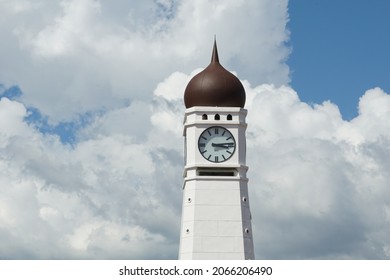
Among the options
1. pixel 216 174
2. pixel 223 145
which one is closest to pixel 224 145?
pixel 223 145

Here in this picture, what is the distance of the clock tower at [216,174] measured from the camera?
78000 mm

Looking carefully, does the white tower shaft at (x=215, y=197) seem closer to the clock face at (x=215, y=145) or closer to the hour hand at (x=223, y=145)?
the clock face at (x=215, y=145)

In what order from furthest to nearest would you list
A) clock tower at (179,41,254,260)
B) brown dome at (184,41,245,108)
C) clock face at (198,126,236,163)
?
brown dome at (184,41,245,108), clock face at (198,126,236,163), clock tower at (179,41,254,260)

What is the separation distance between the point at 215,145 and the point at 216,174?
2211 millimetres

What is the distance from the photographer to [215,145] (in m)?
79.5

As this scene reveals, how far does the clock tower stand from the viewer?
78.0 m

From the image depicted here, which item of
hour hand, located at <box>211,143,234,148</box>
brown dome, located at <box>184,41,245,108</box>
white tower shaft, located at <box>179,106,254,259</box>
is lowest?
white tower shaft, located at <box>179,106,254,259</box>

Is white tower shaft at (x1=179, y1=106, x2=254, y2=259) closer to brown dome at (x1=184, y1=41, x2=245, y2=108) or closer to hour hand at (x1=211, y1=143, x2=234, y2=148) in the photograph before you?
hour hand at (x1=211, y1=143, x2=234, y2=148)

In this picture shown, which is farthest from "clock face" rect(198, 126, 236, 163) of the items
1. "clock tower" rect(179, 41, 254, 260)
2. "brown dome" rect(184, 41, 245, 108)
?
"brown dome" rect(184, 41, 245, 108)

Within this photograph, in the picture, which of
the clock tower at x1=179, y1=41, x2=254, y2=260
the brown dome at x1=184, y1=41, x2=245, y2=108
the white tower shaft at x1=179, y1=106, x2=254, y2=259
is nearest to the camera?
the white tower shaft at x1=179, y1=106, x2=254, y2=259

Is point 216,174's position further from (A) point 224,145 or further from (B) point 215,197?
(A) point 224,145

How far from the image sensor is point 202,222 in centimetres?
7831
